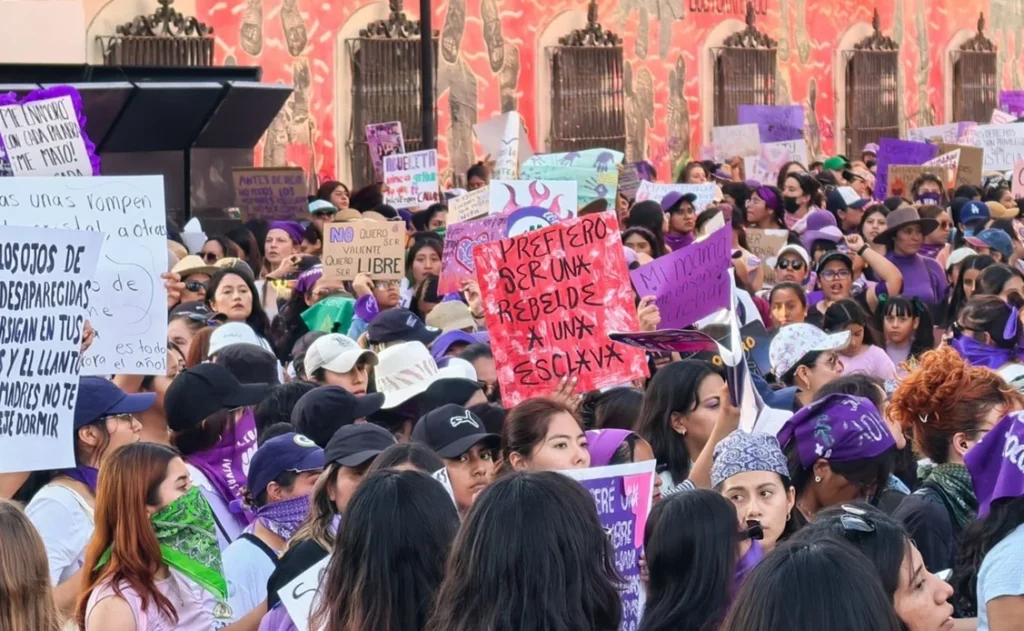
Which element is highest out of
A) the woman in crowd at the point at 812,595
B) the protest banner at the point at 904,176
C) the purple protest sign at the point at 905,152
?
the purple protest sign at the point at 905,152

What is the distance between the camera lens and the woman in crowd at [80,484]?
Result: 17.3ft

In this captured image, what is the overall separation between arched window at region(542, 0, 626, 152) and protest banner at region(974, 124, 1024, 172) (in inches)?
186

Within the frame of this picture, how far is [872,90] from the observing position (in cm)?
3005

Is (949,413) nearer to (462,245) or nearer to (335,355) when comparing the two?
(335,355)

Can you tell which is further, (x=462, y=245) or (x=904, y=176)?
(x=904, y=176)

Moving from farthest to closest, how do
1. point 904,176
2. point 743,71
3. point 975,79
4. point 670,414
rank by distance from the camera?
point 975,79 → point 743,71 → point 904,176 → point 670,414

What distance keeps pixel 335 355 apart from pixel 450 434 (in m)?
1.96

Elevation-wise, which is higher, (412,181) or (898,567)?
(412,181)

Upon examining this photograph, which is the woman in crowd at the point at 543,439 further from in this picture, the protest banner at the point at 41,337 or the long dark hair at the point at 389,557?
the long dark hair at the point at 389,557

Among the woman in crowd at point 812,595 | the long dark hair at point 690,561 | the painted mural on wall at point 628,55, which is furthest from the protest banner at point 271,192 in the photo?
the woman in crowd at point 812,595

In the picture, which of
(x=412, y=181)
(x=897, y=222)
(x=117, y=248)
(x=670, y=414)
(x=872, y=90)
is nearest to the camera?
(x=670, y=414)

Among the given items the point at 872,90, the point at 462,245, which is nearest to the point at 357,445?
the point at 462,245

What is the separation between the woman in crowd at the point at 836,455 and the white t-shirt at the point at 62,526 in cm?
212

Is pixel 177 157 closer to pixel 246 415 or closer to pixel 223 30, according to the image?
pixel 223 30
